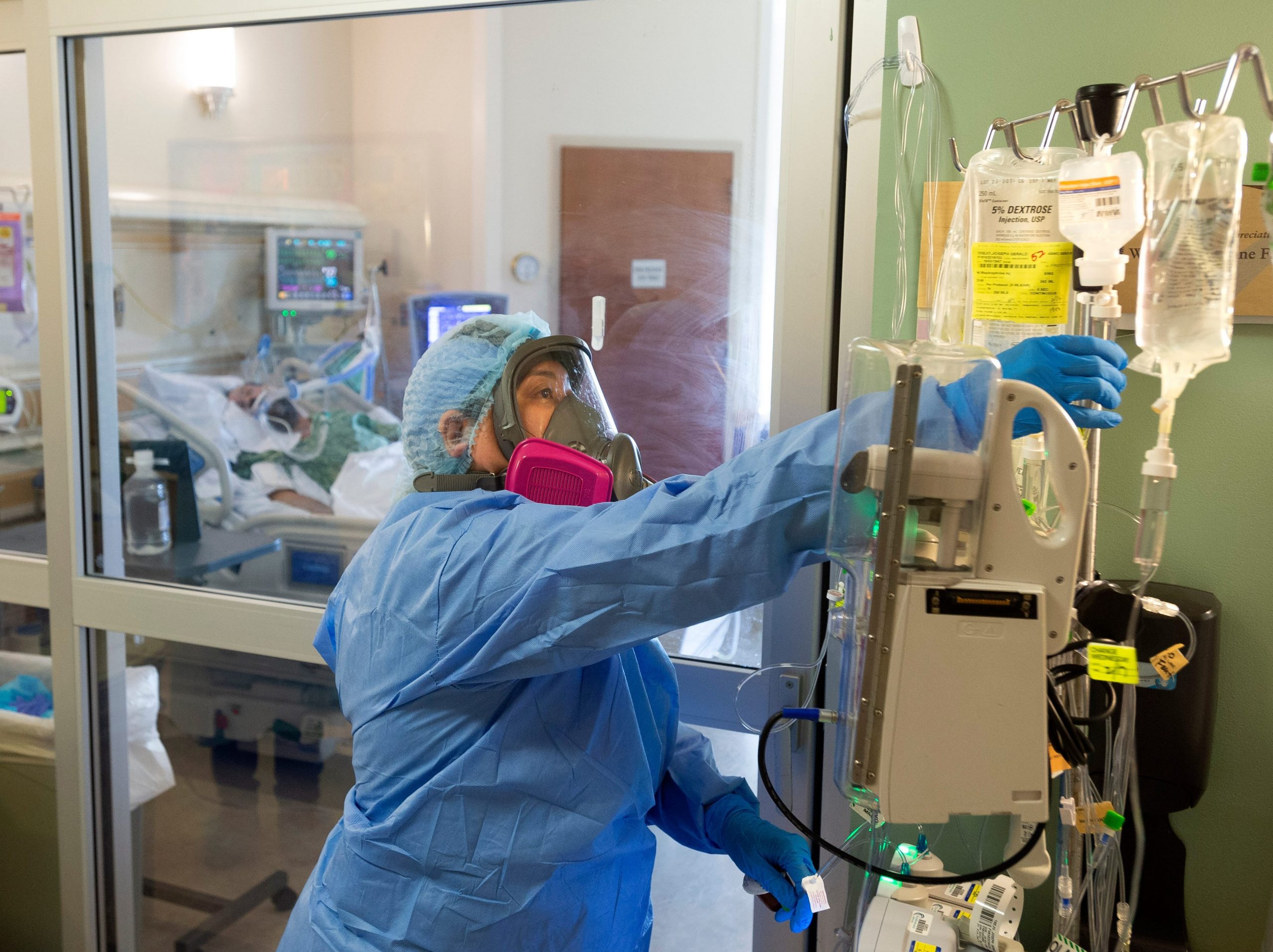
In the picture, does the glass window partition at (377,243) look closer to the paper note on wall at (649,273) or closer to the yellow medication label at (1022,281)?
the paper note on wall at (649,273)

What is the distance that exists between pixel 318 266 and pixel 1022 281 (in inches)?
69.3

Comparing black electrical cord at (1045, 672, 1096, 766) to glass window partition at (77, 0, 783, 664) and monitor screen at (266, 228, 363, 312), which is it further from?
monitor screen at (266, 228, 363, 312)

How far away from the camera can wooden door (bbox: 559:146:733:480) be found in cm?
172

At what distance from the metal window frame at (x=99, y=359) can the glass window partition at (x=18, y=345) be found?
20 centimetres

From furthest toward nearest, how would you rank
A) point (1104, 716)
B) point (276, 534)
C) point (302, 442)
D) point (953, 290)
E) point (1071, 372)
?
point (302, 442) < point (276, 534) < point (953, 290) < point (1104, 716) < point (1071, 372)

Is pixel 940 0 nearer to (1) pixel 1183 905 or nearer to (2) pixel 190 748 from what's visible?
(1) pixel 1183 905

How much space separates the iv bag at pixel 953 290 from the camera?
125 centimetres

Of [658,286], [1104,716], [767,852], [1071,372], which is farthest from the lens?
[658,286]

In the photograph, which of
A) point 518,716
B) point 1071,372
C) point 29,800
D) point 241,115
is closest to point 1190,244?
point 1071,372

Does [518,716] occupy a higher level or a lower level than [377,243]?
lower

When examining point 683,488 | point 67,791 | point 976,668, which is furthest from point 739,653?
point 67,791

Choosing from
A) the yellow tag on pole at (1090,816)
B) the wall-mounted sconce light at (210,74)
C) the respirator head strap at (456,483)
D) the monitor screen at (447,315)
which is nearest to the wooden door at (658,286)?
the monitor screen at (447,315)

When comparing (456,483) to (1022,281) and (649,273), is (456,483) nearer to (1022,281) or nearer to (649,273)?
(649,273)

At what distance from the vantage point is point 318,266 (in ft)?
7.83
